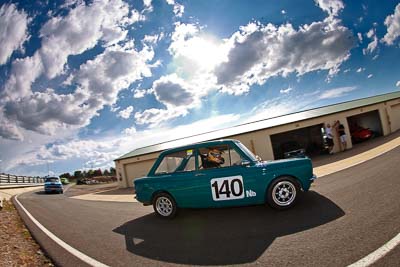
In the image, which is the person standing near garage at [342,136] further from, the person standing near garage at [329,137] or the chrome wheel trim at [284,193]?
the chrome wheel trim at [284,193]

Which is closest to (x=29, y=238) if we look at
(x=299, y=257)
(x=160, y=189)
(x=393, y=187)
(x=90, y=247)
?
(x=90, y=247)

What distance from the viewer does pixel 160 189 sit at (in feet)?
19.1

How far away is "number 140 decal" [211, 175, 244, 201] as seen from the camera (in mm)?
5109

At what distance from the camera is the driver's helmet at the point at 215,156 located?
5.43m

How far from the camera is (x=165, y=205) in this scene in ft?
19.5

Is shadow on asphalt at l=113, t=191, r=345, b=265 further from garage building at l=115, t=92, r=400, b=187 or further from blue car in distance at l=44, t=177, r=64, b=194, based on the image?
blue car in distance at l=44, t=177, r=64, b=194

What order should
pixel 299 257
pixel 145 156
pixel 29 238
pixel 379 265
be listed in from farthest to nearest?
pixel 145 156, pixel 29 238, pixel 299 257, pixel 379 265

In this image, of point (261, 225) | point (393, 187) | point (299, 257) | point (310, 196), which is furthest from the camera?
point (310, 196)

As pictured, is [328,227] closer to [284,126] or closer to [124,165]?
[284,126]

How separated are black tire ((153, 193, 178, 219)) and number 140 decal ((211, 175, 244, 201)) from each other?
117 cm

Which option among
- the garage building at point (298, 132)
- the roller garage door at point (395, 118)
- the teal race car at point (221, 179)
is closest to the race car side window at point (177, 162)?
the teal race car at point (221, 179)

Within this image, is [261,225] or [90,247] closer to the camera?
[261,225]

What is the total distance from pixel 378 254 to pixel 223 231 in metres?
2.43

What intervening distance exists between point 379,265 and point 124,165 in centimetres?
2140
